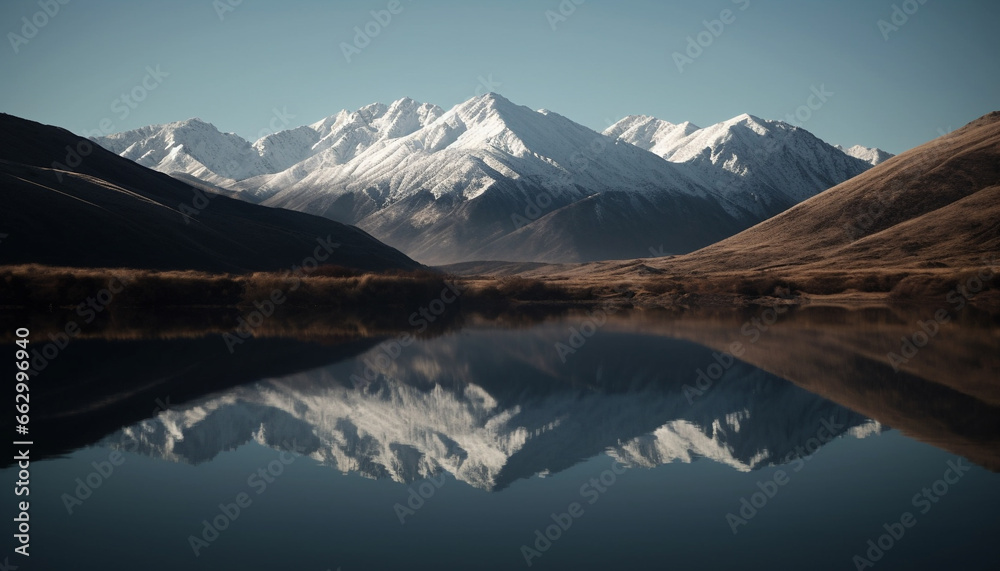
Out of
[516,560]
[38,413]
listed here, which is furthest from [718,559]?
[38,413]

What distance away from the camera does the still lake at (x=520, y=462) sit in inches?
587

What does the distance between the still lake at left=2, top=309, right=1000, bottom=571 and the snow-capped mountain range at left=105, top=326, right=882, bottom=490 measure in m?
0.13

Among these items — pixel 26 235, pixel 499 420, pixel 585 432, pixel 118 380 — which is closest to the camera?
pixel 585 432

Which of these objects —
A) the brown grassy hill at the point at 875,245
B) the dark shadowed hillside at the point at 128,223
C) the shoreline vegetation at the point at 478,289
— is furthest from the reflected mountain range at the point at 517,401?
the dark shadowed hillside at the point at 128,223

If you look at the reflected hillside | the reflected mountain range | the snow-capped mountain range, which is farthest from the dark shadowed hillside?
the snow-capped mountain range

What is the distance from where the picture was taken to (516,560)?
1434 centimetres

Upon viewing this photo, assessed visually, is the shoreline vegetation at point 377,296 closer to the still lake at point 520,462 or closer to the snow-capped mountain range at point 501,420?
the snow-capped mountain range at point 501,420

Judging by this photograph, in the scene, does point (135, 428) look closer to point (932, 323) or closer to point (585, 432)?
point (585, 432)

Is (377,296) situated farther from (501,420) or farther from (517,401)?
(501,420)

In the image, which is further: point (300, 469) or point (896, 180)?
point (896, 180)

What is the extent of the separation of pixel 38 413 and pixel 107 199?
88658 mm

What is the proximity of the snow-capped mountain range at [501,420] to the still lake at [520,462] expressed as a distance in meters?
0.13

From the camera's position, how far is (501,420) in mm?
27125

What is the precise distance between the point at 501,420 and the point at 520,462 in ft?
18.8
